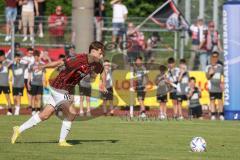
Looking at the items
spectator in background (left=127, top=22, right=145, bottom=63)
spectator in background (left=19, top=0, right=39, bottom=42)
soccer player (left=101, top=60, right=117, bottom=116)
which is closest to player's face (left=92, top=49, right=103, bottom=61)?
soccer player (left=101, top=60, right=117, bottom=116)

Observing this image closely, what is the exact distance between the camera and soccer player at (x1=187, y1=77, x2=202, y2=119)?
27.1 meters

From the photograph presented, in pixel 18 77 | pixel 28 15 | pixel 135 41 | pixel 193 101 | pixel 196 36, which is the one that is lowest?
pixel 193 101

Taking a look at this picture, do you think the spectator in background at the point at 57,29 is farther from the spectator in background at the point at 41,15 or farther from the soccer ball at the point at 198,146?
the soccer ball at the point at 198,146

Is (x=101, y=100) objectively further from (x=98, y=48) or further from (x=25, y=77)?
(x=98, y=48)

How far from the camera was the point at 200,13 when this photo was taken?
3238cm

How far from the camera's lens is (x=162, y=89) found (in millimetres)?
27516

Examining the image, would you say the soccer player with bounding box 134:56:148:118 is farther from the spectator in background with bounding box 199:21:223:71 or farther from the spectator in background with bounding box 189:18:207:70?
the spectator in background with bounding box 199:21:223:71

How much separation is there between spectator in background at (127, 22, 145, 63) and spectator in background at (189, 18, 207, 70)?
6.12 feet

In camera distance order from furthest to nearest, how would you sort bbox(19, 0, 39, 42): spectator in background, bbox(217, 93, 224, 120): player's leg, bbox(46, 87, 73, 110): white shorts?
bbox(19, 0, 39, 42): spectator in background, bbox(217, 93, 224, 120): player's leg, bbox(46, 87, 73, 110): white shorts

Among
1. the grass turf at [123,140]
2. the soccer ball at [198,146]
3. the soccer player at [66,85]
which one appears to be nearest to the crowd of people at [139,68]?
the grass turf at [123,140]

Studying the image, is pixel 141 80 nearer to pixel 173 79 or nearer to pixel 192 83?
pixel 173 79

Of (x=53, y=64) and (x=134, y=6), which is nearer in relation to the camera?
(x=53, y=64)

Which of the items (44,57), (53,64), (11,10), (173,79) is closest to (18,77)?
(44,57)

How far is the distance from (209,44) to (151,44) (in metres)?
2.13
